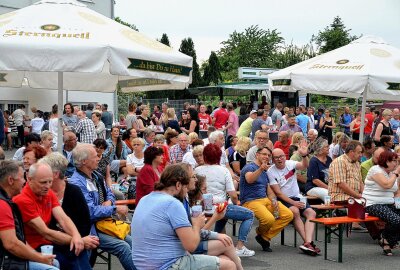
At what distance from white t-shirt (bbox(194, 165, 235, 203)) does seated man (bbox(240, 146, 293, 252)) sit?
1.34ft

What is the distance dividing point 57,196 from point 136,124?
10.7 m

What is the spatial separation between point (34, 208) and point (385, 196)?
5.56m

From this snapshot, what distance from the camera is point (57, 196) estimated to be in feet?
19.5

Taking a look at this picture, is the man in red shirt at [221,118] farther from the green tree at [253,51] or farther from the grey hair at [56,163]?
the green tree at [253,51]

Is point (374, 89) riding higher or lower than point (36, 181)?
higher

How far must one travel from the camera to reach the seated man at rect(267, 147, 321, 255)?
8875 millimetres

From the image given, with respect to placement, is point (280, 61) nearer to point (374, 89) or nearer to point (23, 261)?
point (374, 89)

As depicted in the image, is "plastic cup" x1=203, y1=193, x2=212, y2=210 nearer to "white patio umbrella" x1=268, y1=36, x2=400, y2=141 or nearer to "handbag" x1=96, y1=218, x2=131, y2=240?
"handbag" x1=96, y1=218, x2=131, y2=240

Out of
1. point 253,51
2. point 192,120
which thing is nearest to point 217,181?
point 192,120

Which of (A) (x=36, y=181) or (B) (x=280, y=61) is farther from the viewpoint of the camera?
(B) (x=280, y=61)

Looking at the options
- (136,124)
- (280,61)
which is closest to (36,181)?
(136,124)

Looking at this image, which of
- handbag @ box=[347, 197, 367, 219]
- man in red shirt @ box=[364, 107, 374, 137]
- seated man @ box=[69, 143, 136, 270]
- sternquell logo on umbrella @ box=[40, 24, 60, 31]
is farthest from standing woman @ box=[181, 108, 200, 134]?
seated man @ box=[69, 143, 136, 270]

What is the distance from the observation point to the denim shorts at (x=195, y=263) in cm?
544

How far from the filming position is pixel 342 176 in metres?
9.59
